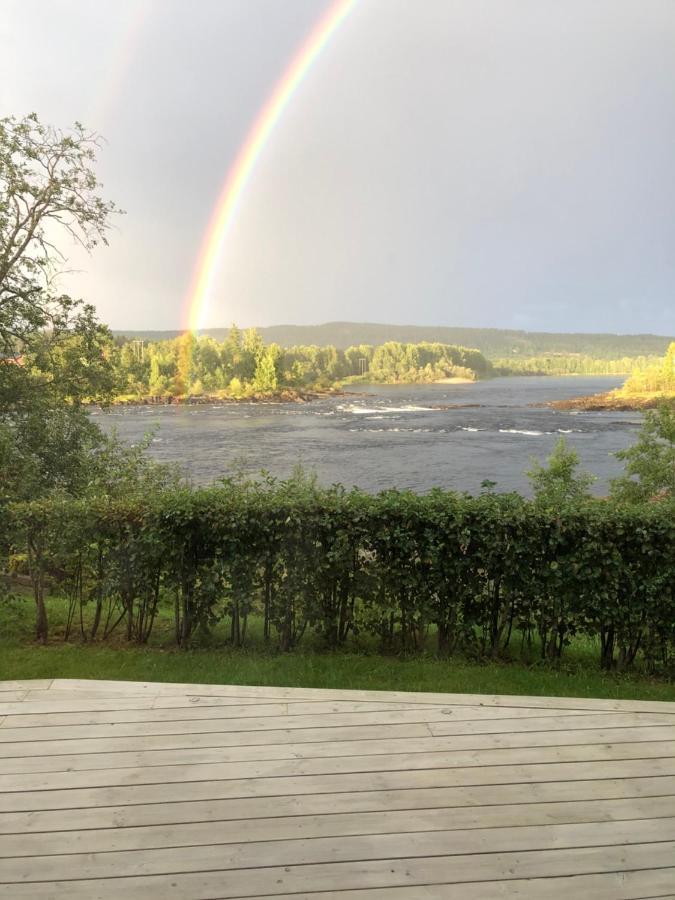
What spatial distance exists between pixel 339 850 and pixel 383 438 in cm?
3843

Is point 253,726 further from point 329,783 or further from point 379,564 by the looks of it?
point 379,564

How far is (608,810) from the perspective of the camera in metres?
2.04

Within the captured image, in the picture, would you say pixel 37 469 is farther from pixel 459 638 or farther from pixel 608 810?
pixel 608 810

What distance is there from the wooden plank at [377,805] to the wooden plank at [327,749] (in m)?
0.24

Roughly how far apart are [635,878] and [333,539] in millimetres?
2303

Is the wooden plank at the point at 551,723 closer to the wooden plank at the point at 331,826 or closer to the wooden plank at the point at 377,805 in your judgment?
the wooden plank at the point at 377,805

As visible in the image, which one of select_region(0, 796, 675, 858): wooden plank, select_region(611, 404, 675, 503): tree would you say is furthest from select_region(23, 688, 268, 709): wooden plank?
select_region(611, 404, 675, 503): tree

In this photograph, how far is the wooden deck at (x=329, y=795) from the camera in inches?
68.6

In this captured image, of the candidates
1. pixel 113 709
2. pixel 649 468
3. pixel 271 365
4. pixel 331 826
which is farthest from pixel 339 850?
pixel 271 365

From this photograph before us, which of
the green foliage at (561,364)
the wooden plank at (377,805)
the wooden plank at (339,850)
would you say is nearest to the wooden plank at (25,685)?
the wooden plank at (377,805)

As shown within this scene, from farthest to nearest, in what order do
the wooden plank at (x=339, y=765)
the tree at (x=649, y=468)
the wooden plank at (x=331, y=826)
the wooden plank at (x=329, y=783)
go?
1. the tree at (x=649, y=468)
2. the wooden plank at (x=339, y=765)
3. the wooden plank at (x=329, y=783)
4. the wooden plank at (x=331, y=826)

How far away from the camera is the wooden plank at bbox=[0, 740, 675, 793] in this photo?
7.15 feet

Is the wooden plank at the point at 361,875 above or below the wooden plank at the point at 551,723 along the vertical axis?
above

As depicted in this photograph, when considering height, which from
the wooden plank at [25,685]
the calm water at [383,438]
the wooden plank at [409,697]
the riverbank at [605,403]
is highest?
the wooden plank at [25,685]
